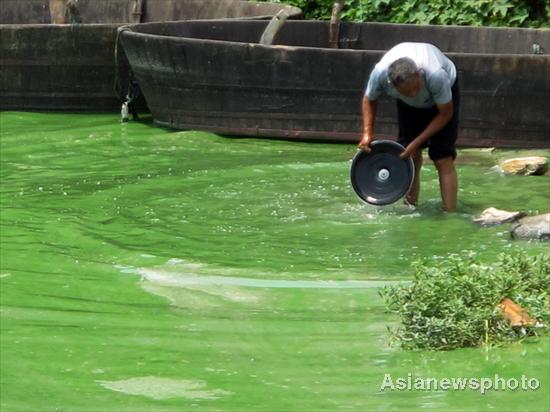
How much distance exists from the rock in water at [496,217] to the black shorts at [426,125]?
529 millimetres

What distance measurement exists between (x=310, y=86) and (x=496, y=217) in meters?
3.51

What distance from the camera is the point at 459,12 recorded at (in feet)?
45.3

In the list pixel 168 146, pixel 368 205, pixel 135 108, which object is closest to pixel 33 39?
pixel 135 108

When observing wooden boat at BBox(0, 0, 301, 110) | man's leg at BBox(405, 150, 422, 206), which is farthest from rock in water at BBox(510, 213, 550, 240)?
wooden boat at BBox(0, 0, 301, 110)

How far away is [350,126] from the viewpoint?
38.7ft

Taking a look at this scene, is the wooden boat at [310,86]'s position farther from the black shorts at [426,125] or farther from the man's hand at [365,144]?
the man's hand at [365,144]

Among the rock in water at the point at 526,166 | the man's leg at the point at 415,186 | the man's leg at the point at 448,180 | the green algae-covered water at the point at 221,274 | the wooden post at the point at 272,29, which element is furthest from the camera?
the wooden post at the point at 272,29

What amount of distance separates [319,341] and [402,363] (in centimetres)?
53

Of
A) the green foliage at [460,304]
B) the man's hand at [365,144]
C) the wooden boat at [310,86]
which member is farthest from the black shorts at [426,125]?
the green foliage at [460,304]

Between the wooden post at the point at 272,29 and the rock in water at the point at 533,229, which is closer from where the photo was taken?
the rock in water at the point at 533,229

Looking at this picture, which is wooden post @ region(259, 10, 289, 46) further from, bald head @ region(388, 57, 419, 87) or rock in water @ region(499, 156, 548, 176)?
bald head @ region(388, 57, 419, 87)

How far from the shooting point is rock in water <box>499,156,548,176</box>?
1034cm

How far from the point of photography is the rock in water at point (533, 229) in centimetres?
816

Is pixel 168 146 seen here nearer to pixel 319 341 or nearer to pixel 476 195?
pixel 476 195
